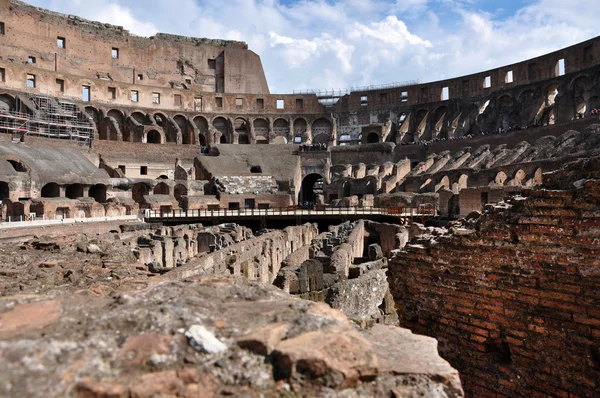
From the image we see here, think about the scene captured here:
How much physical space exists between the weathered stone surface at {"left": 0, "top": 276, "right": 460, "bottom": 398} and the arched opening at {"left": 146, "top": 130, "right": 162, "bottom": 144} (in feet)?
150

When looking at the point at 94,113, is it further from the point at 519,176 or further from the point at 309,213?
the point at 519,176

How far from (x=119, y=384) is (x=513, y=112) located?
45.6m

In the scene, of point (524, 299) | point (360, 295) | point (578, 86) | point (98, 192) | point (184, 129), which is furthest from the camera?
point (184, 129)

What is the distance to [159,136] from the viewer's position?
46.3 meters

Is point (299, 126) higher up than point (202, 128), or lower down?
higher up

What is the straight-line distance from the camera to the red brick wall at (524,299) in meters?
4.43

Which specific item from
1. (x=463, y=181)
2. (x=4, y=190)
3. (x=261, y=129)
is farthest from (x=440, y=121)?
(x=4, y=190)

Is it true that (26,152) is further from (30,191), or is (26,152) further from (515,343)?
(515,343)

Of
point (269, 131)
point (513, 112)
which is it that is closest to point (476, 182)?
point (513, 112)

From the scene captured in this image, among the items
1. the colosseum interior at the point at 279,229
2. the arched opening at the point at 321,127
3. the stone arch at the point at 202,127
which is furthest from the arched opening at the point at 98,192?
the arched opening at the point at 321,127

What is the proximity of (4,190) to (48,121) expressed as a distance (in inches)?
584

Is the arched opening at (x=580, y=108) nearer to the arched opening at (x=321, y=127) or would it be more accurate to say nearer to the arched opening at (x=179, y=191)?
the arched opening at (x=321, y=127)

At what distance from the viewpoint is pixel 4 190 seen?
2536cm

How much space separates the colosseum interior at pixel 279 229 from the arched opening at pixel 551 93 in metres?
0.30
